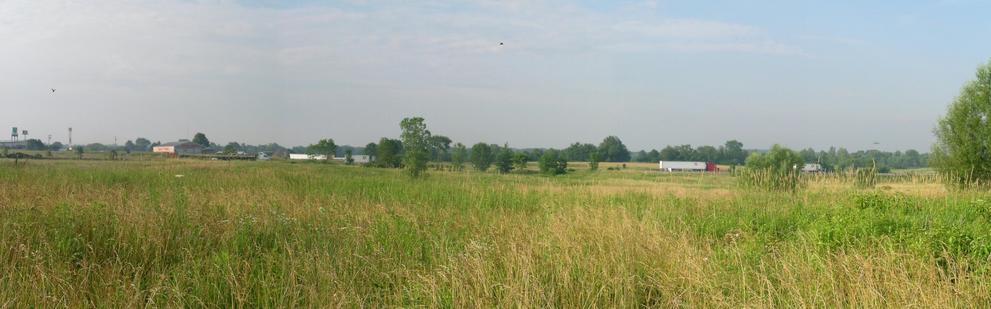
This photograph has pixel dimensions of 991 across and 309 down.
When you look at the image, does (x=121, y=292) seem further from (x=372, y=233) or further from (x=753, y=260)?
(x=753, y=260)

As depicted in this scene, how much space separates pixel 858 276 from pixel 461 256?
10.7ft

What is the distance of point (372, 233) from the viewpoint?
7.04 metres

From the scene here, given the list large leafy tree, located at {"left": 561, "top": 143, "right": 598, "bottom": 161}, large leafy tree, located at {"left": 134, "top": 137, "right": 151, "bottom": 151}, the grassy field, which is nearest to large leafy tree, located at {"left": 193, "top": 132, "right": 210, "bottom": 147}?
large leafy tree, located at {"left": 134, "top": 137, "right": 151, "bottom": 151}

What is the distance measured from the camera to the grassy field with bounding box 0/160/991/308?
14.9 feet

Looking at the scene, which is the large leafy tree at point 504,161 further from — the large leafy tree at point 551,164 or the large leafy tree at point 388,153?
the large leafy tree at point 388,153

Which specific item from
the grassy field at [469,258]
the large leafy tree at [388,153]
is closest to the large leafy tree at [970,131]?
the grassy field at [469,258]

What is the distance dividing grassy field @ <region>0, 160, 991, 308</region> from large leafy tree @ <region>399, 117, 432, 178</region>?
14851mm

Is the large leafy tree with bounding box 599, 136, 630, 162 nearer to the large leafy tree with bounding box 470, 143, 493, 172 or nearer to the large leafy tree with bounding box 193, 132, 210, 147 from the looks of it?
the large leafy tree with bounding box 470, 143, 493, 172

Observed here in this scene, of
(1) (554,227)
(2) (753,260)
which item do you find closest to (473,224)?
(1) (554,227)

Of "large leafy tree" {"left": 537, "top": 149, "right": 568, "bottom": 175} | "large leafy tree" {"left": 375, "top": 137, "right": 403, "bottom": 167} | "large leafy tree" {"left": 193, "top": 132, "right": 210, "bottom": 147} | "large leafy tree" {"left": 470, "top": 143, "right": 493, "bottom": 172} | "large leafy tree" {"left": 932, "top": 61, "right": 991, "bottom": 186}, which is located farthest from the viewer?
"large leafy tree" {"left": 193, "top": 132, "right": 210, "bottom": 147}

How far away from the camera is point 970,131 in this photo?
1995 centimetres

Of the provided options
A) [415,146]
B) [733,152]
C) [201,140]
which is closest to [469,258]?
[415,146]

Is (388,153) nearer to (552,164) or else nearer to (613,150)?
(552,164)

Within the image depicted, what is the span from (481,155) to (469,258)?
5643 centimetres
